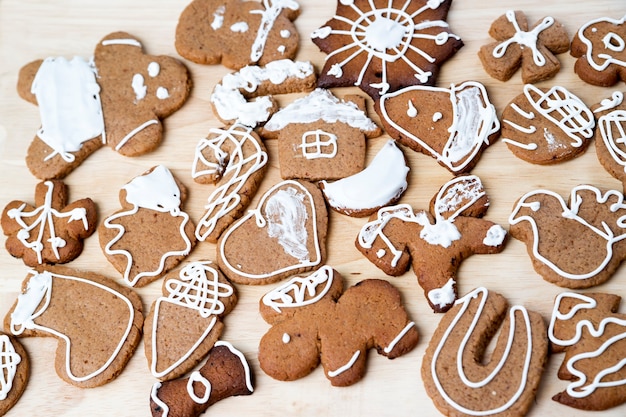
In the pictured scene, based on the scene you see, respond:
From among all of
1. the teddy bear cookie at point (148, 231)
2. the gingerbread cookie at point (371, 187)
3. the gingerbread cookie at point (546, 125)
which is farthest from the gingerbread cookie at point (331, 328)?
the gingerbread cookie at point (546, 125)

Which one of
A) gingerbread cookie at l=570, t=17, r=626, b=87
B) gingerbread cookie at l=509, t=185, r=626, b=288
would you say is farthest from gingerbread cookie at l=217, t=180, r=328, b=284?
gingerbread cookie at l=570, t=17, r=626, b=87

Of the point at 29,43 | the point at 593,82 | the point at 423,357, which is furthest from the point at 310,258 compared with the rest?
the point at 29,43

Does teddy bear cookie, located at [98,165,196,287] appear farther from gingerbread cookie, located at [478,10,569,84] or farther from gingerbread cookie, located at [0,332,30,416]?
gingerbread cookie, located at [478,10,569,84]

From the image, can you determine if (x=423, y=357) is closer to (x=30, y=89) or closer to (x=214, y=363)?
(x=214, y=363)

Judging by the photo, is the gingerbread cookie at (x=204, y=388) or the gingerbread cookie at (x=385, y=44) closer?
the gingerbread cookie at (x=204, y=388)

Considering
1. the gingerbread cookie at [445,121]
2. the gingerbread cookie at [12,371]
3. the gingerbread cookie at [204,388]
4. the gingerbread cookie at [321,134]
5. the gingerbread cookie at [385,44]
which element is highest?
the gingerbread cookie at [385,44]

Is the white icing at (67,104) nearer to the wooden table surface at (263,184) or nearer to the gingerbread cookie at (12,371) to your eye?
the wooden table surface at (263,184)

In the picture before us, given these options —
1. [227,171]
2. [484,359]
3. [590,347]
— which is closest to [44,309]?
Answer: [227,171]
